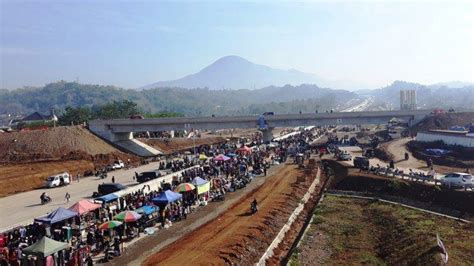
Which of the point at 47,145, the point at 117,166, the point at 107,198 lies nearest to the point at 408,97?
the point at 47,145

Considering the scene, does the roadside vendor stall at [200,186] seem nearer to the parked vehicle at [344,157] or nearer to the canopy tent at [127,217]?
the canopy tent at [127,217]

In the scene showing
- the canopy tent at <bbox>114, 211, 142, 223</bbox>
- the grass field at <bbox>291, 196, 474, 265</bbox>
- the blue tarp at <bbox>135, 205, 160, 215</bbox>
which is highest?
the canopy tent at <bbox>114, 211, 142, 223</bbox>

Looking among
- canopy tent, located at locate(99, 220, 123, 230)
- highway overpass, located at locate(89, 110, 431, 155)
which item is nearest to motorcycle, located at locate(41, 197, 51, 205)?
canopy tent, located at locate(99, 220, 123, 230)

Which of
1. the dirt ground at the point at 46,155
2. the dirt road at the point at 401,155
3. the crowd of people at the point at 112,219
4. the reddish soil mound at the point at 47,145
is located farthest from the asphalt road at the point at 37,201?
the dirt road at the point at 401,155

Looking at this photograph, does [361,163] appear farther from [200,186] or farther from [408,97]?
[408,97]

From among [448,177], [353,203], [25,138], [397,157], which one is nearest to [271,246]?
[353,203]

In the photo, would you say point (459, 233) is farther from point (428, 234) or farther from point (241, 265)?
point (241, 265)

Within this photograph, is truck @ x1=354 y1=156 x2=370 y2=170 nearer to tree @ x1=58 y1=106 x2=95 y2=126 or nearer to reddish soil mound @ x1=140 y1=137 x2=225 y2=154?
reddish soil mound @ x1=140 y1=137 x2=225 y2=154
